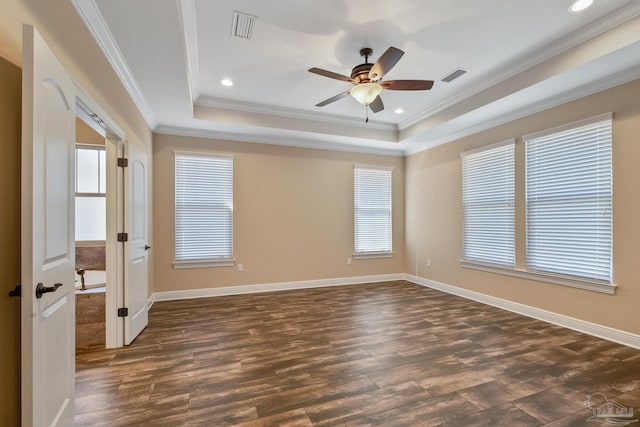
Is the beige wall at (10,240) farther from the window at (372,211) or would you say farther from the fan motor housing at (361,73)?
the window at (372,211)

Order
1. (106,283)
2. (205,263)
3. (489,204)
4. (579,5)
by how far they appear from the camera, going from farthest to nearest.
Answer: (205,263) → (489,204) → (106,283) → (579,5)

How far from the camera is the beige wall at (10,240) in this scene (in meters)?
1.37

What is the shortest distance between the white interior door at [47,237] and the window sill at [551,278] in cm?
474

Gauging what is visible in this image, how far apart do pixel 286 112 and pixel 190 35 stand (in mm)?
2115

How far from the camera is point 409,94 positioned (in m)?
4.18

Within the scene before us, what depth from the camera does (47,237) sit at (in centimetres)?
146

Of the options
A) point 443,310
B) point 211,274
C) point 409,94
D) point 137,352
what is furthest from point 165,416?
point 409,94

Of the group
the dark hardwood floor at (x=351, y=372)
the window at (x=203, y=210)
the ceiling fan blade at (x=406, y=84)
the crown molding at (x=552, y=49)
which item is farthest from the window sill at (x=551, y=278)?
the window at (x=203, y=210)

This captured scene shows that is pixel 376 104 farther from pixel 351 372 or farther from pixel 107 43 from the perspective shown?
pixel 351 372

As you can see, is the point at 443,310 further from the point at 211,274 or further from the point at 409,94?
the point at 211,274

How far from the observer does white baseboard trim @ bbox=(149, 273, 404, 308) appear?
4.75 m

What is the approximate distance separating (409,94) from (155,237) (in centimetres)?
439

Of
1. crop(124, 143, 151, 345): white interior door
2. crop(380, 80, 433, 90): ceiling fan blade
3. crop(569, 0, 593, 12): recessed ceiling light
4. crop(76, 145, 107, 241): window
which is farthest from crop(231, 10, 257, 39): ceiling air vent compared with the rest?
crop(76, 145, 107, 241): window
